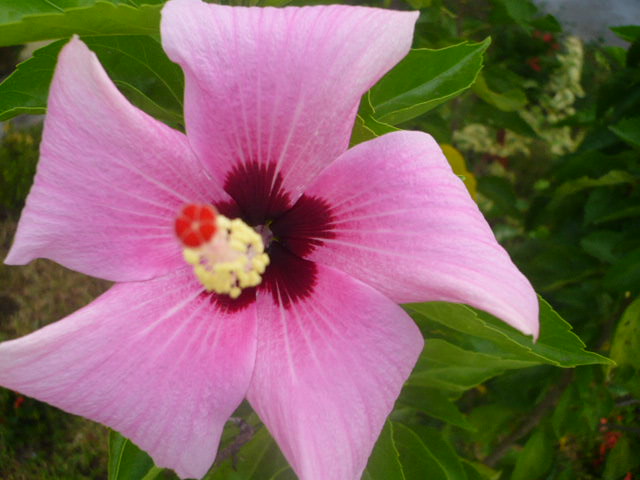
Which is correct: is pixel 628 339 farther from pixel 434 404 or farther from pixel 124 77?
pixel 124 77

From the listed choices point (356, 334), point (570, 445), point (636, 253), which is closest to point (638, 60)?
point (636, 253)

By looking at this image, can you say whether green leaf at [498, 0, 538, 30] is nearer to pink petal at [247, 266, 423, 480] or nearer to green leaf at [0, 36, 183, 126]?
green leaf at [0, 36, 183, 126]

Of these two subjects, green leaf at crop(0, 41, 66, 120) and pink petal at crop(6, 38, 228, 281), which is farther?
green leaf at crop(0, 41, 66, 120)

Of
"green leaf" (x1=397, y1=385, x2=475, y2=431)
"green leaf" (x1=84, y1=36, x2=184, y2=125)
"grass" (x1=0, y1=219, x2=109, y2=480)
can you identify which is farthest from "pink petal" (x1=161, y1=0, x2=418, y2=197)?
"grass" (x1=0, y1=219, x2=109, y2=480)

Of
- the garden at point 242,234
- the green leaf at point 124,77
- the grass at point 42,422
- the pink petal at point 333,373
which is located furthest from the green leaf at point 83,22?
the grass at point 42,422

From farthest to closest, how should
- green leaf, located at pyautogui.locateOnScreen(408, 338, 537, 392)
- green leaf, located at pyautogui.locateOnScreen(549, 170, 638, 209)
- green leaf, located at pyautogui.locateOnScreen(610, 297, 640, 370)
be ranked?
green leaf, located at pyautogui.locateOnScreen(549, 170, 638, 209), green leaf, located at pyautogui.locateOnScreen(610, 297, 640, 370), green leaf, located at pyautogui.locateOnScreen(408, 338, 537, 392)

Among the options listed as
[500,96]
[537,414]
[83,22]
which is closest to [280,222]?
[83,22]
